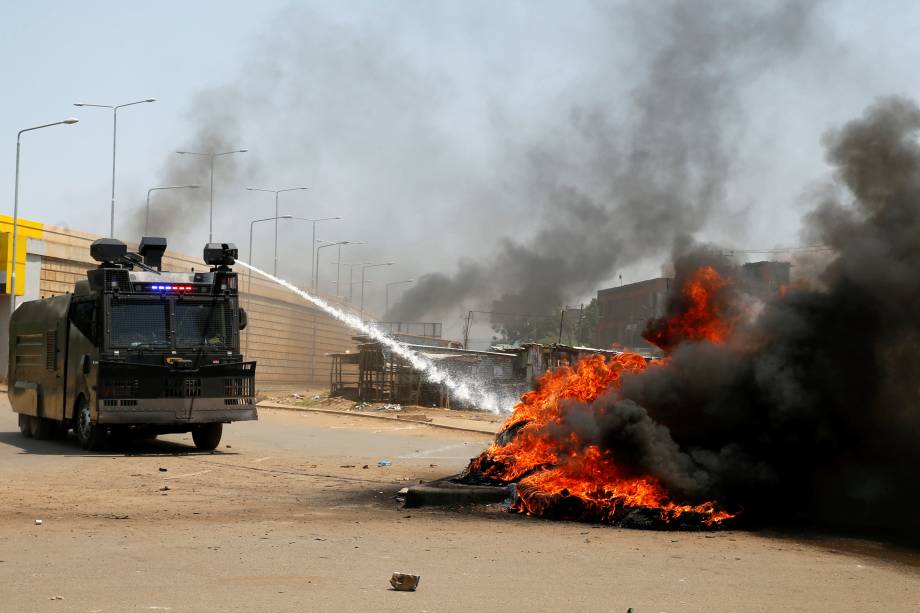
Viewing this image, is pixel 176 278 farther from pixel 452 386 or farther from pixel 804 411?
pixel 452 386

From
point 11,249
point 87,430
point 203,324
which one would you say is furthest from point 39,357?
Answer: point 11,249

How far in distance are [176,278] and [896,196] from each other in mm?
11535

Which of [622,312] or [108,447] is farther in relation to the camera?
[622,312]

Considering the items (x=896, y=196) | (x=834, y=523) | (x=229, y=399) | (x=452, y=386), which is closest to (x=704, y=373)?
(x=834, y=523)

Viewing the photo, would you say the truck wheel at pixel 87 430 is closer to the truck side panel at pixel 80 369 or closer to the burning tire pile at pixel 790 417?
the truck side panel at pixel 80 369

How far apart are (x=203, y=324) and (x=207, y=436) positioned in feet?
7.19

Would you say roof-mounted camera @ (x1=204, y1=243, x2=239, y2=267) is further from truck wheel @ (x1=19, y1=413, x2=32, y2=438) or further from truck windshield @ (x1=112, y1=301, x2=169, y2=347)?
truck wheel @ (x1=19, y1=413, x2=32, y2=438)

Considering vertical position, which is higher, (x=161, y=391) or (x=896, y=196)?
(x=896, y=196)

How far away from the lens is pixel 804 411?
12195 millimetres

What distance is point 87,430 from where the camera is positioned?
1797cm

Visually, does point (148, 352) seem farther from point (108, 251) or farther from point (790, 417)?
point (790, 417)

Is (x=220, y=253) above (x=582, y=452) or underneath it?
above

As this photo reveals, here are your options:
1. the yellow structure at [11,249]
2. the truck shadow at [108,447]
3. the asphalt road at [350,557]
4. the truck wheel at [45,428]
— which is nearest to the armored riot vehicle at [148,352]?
the truck shadow at [108,447]

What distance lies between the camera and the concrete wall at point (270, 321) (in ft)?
146
